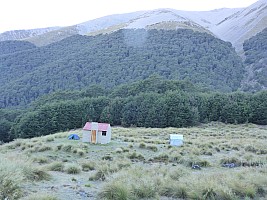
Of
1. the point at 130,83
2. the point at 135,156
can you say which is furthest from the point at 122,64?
the point at 135,156

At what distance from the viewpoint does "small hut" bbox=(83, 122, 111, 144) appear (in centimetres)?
2730

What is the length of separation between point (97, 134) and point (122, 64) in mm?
94187

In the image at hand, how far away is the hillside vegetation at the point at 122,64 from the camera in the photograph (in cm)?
11200

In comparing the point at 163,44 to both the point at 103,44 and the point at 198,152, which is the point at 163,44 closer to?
the point at 103,44

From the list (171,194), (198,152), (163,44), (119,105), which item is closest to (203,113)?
(119,105)

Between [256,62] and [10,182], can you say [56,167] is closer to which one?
[10,182]

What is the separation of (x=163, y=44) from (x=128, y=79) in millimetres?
29316

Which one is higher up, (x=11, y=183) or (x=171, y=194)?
(x=11, y=183)

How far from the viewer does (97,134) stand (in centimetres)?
2756

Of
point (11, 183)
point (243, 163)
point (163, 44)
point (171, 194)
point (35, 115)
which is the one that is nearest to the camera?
point (11, 183)

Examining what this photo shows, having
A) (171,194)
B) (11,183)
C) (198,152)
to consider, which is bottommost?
(198,152)

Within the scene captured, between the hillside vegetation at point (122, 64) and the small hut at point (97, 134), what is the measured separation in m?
75.1

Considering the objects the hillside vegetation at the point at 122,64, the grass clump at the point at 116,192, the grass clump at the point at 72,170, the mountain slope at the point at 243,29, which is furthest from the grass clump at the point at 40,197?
the mountain slope at the point at 243,29

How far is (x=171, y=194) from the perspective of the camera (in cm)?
823
